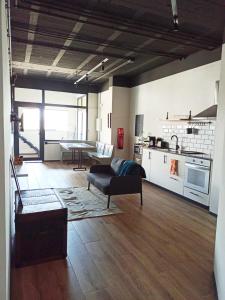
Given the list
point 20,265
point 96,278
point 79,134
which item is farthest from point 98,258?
point 79,134

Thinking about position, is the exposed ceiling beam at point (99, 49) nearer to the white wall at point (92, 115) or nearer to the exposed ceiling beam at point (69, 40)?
the exposed ceiling beam at point (69, 40)

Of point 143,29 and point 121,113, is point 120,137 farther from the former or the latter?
point 143,29

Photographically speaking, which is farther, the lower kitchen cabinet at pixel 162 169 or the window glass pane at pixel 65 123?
the window glass pane at pixel 65 123

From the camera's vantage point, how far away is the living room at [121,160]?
212 centimetres

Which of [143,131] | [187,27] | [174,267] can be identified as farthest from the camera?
[143,131]

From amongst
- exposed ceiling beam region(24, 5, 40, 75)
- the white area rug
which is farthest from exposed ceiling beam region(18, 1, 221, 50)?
the white area rug

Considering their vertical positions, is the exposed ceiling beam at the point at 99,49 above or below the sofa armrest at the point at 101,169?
above

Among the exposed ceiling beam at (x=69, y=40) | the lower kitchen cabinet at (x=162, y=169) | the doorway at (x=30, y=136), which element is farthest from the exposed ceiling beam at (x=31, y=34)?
the lower kitchen cabinet at (x=162, y=169)

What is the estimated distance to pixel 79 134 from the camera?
370 inches

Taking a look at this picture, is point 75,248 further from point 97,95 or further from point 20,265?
point 97,95

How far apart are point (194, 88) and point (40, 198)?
12.7ft

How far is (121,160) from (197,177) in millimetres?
1449

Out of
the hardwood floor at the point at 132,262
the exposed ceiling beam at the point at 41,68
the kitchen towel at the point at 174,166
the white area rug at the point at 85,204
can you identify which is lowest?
the hardwood floor at the point at 132,262

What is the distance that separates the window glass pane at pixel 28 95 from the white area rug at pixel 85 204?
15.3ft
